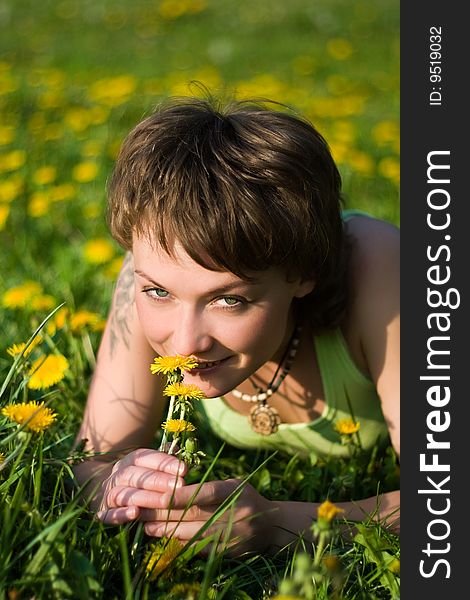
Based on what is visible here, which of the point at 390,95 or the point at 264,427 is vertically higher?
the point at 390,95

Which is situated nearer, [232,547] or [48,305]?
[232,547]

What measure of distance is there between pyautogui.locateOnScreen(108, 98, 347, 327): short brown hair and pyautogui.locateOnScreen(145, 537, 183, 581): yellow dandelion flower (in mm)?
466

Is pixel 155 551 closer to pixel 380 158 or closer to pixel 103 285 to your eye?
pixel 103 285

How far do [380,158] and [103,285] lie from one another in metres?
1.85

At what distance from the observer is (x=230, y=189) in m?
1.63

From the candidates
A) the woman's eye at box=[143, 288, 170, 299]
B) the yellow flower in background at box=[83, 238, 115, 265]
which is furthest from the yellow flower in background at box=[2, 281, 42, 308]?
the woman's eye at box=[143, 288, 170, 299]

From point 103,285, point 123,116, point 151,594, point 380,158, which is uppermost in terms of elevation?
point 123,116

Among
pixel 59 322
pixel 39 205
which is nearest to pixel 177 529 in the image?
pixel 59 322

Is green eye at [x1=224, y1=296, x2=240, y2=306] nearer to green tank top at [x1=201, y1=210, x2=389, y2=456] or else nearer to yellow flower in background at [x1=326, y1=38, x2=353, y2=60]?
green tank top at [x1=201, y1=210, x2=389, y2=456]

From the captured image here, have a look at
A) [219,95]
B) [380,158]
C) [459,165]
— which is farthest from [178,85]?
[459,165]

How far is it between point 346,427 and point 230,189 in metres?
0.65

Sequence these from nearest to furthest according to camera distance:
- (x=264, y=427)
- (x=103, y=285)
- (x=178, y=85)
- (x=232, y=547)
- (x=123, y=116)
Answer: (x=232, y=547) < (x=264, y=427) < (x=103, y=285) < (x=123, y=116) < (x=178, y=85)

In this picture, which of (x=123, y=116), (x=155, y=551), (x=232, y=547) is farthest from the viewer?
(x=123, y=116)

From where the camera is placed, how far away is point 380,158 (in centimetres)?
424
